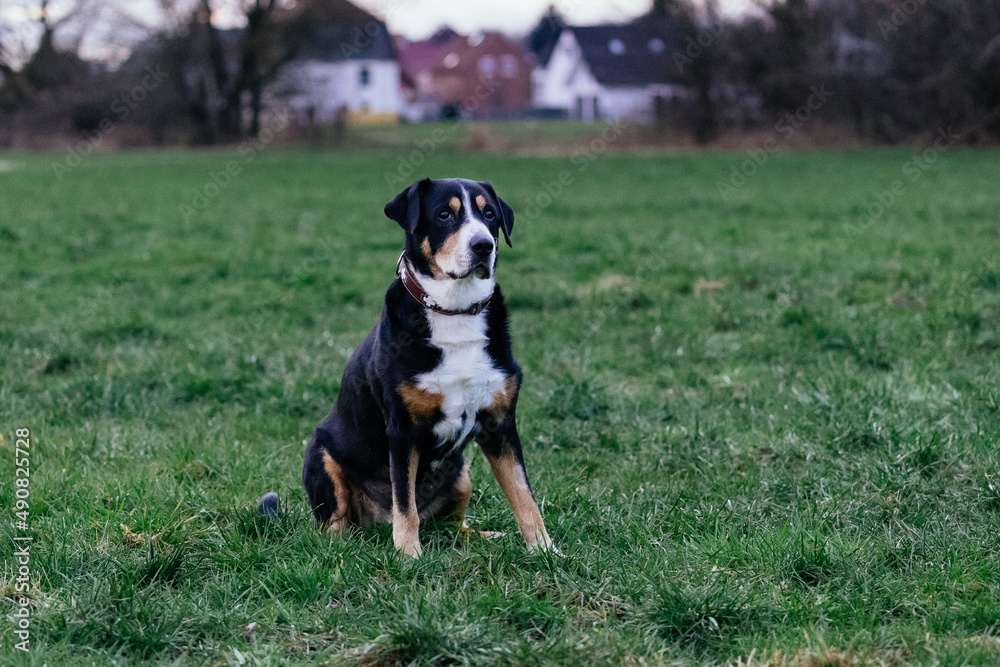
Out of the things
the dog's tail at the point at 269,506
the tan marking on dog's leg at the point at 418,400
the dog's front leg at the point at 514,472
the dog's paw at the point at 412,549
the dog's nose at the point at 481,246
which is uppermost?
the dog's nose at the point at 481,246

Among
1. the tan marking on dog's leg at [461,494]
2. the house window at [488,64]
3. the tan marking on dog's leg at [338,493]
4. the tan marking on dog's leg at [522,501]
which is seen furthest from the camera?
the house window at [488,64]

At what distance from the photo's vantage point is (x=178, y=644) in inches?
117

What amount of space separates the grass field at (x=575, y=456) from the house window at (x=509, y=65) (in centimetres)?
6618

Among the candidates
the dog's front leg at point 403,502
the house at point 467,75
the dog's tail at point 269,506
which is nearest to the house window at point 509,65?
the house at point 467,75

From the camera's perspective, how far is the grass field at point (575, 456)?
2977 mm

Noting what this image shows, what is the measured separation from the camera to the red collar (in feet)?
12.0

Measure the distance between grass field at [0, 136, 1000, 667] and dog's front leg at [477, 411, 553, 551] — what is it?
0.46 feet

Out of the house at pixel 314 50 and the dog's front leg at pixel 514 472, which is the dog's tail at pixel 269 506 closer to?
the dog's front leg at pixel 514 472

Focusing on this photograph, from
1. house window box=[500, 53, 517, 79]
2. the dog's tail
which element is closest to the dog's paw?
the dog's tail

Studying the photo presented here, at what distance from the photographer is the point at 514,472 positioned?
366 centimetres

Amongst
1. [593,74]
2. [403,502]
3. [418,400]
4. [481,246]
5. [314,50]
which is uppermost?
[314,50]

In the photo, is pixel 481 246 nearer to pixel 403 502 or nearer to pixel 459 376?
pixel 459 376

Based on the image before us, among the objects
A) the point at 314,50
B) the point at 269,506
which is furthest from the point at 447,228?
the point at 314,50

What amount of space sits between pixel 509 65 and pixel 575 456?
7399cm
